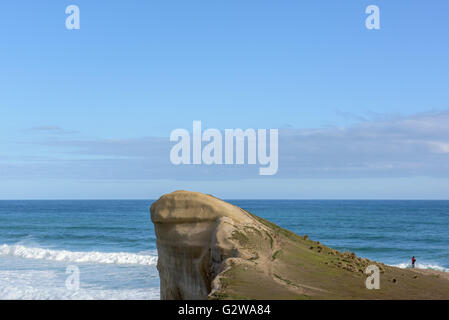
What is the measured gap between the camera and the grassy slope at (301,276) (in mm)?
10817

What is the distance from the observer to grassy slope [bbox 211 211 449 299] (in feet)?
35.5

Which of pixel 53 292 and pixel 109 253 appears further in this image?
pixel 109 253

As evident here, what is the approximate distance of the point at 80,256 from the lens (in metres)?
42.6

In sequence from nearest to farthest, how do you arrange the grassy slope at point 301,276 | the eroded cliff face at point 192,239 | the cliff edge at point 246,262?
the grassy slope at point 301,276 < the cliff edge at point 246,262 < the eroded cliff face at point 192,239

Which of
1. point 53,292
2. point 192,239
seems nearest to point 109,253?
point 53,292

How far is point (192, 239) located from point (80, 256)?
31.2 m

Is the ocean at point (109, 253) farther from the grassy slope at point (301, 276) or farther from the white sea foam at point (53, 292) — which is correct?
the grassy slope at point (301, 276)

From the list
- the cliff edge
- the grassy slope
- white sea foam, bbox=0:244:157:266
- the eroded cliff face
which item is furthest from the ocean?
the grassy slope

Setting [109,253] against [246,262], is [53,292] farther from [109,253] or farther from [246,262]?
[246,262]

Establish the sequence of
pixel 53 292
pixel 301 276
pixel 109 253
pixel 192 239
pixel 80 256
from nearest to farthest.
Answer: pixel 301 276 → pixel 192 239 → pixel 53 292 → pixel 80 256 → pixel 109 253

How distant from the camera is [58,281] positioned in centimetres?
3078

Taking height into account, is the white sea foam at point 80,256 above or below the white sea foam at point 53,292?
below

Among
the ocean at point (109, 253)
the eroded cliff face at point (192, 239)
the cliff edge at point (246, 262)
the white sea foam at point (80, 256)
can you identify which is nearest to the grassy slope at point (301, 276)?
the cliff edge at point (246, 262)
